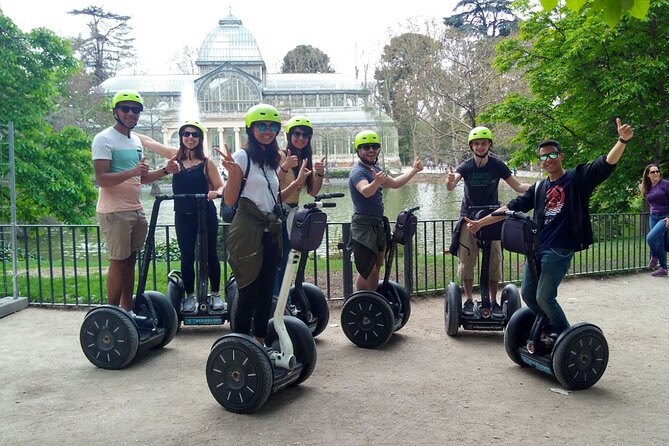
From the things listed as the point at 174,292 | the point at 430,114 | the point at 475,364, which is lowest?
the point at 475,364

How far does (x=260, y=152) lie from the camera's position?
4.06m

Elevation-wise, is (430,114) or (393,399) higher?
(430,114)

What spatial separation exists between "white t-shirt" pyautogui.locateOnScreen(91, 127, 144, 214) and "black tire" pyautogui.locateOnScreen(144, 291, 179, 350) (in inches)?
32.9

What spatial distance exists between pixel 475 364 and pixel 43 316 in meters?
4.79

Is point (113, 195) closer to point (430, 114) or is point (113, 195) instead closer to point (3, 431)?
point (3, 431)

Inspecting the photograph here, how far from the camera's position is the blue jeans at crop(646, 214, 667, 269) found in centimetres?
954

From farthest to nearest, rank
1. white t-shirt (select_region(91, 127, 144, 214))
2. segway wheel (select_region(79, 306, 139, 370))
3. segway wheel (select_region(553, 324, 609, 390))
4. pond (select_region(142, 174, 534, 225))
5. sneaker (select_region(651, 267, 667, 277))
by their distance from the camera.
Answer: pond (select_region(142, 174, 534, 225)) < sneaker (select_region(651, 267, 667, 277)) < white t-shirt (select_region(91, 127, 144, 214)) < segway wheel (select_region(79, 306, 139, 370)) < segway wheel (select_region(553, 324, 609, 390))

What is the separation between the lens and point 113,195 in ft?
16.9

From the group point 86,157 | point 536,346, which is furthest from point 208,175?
point 86,157

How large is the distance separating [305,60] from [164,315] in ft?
202

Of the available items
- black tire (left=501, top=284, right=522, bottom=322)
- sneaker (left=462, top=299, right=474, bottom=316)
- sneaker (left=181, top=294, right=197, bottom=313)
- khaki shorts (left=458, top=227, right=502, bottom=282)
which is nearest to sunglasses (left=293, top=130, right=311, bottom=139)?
khaki shorts (left=458, top=227, right=502, bottom=282)

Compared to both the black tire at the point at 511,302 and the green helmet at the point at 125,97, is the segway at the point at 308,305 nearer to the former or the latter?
the black tire at the point at 511,302

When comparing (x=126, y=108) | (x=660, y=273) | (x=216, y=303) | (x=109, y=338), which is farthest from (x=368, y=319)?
(x=660, y=273)

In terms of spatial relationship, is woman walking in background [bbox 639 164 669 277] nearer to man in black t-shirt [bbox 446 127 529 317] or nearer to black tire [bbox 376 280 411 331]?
man in black t-shirt [bbox 446 127 529 317]
